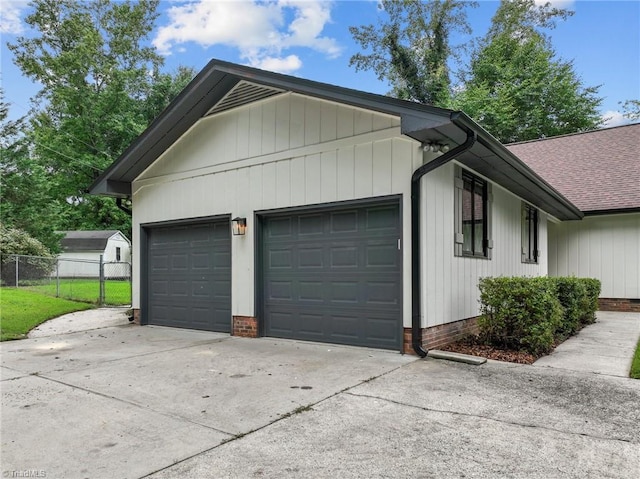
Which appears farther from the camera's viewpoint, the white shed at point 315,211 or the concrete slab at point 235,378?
the white shed at point 315,211

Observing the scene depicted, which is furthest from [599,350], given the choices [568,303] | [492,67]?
[492,67]

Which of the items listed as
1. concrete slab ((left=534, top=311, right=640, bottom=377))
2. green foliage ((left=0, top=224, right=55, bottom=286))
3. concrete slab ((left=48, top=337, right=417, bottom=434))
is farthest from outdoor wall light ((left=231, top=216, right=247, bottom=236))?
green foliage ((left=0, top=224, right=55, bottom=286))

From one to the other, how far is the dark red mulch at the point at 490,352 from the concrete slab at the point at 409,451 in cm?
240

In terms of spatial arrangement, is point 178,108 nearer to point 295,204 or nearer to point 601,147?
point 295,204

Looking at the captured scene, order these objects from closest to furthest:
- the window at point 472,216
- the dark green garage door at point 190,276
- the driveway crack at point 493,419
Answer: the driveway crack at point 493,419
the window at point 472,216
the dark green garage door at point 190,276

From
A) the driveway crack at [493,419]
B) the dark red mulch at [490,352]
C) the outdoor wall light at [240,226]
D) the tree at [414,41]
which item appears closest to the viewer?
the driveway crack at [493,419]

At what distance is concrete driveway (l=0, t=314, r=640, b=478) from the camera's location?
2.83m

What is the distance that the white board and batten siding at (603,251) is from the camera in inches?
460

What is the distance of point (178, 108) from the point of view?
800 centimetres

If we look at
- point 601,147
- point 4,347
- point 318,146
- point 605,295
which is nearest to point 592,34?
point 601,147

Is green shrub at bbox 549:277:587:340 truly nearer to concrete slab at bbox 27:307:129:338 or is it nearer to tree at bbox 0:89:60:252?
concrete slab at bbox 27:307:129:338

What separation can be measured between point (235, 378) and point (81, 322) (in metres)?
6.36

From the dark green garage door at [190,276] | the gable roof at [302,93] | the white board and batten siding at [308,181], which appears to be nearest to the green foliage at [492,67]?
the gable roof at [302,93]

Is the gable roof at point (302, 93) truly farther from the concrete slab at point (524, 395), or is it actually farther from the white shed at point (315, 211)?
the concrete slab at point (524, 395)
